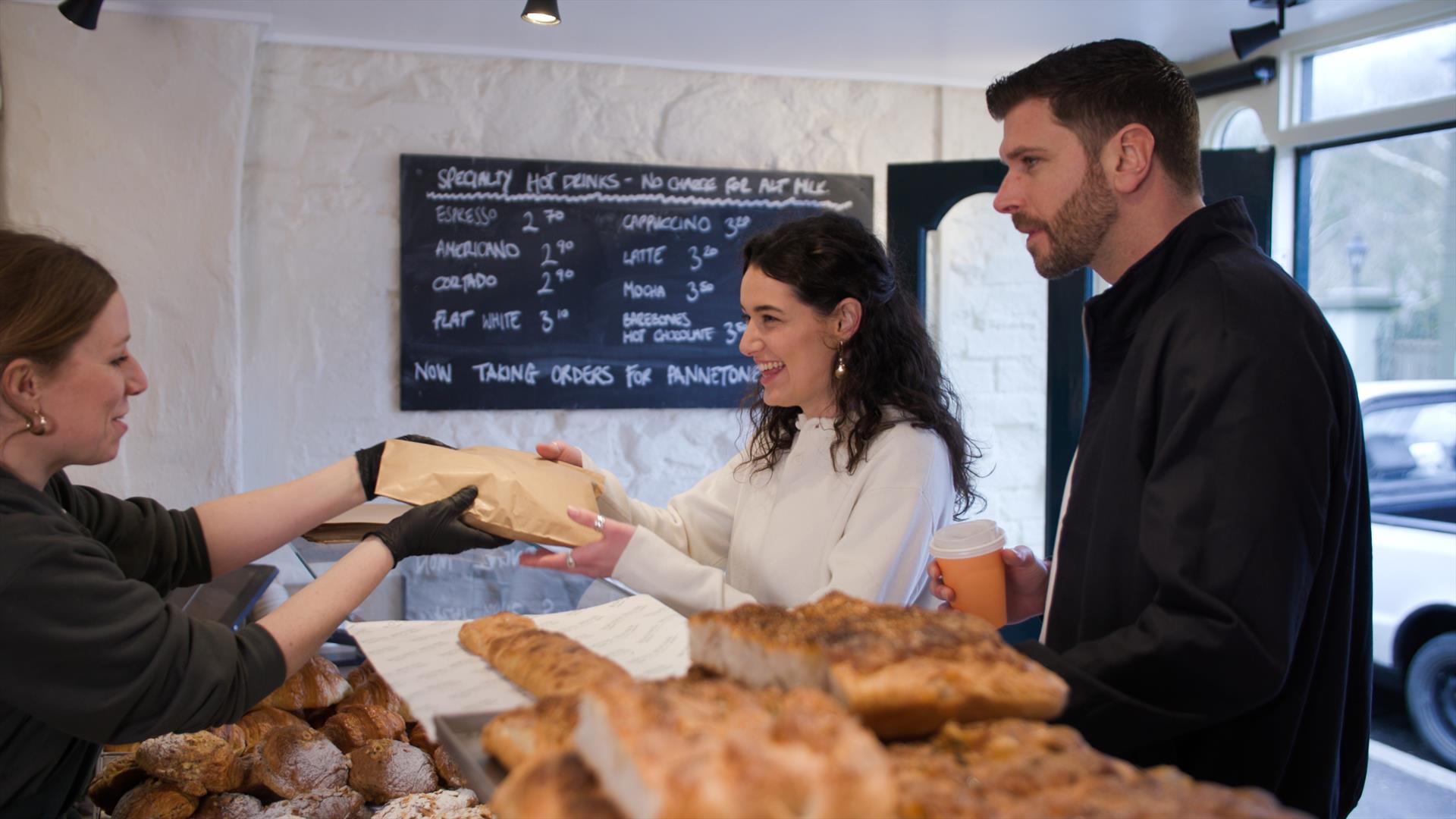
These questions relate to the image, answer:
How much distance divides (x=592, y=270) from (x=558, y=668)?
3.08 metres

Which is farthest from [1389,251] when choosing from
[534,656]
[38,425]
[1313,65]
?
[38,425]

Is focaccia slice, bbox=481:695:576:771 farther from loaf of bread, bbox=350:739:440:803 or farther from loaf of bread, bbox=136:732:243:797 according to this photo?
loaf of bread, bbox=136:732:243:797

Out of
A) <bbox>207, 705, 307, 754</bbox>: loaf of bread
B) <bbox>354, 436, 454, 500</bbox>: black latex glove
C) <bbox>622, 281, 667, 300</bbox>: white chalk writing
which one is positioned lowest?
<bbox>207, 705, 307, 754</bbox>: loaf of bread

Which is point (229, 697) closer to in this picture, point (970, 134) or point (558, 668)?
point (558, 668)

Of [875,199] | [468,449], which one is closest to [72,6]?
[468,449]

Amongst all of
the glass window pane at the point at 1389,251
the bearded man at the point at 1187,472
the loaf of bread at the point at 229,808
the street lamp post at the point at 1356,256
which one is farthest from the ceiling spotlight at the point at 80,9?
the street lamp post at the point at 1356,256

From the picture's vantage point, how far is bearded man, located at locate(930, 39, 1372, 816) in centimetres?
107

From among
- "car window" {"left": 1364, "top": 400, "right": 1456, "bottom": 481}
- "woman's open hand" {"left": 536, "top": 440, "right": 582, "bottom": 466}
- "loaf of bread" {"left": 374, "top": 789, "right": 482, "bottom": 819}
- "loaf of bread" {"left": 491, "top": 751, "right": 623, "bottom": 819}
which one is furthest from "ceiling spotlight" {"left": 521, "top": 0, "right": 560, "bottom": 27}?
"car window" {"left": 1364, "top": 400, "right": 1456, "bottom": 481}

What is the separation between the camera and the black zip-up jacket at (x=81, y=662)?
1.27 metres

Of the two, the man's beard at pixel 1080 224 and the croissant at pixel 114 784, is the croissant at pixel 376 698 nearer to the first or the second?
the croissant at pixel 114 784

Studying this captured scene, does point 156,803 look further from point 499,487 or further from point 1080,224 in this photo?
point 1080,224

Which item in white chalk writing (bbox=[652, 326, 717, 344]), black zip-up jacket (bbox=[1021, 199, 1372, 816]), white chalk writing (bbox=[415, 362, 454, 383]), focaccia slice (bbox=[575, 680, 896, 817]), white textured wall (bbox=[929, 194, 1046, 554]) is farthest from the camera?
white textured wall (bbox=[929, 194, 1046, 554])

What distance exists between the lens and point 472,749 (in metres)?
1.00

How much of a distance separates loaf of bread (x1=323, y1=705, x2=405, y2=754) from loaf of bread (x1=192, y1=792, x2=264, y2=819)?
187 mm
